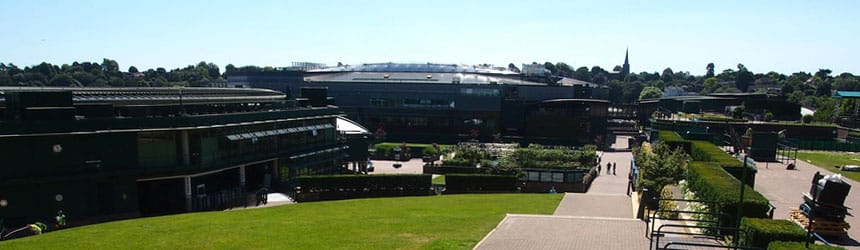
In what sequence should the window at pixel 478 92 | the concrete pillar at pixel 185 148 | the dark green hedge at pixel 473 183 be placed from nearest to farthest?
the concrete pillar at pixel 185 148, the dark green hedge at pixel 473 183, the window at pixel 478 92

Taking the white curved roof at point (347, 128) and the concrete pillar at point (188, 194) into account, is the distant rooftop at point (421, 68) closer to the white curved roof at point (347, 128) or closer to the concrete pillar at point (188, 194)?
the white curved roof at point (347, 128)

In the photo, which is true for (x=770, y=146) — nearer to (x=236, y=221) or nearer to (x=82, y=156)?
(x=236, y=221)

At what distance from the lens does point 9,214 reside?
2491 centimetres

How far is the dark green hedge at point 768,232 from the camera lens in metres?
12.6

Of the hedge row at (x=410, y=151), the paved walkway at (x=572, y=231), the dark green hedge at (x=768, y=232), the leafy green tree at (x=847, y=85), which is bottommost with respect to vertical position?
the hedge row at (x=410, y=151)

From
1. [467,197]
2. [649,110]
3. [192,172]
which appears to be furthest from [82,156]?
[649,110]

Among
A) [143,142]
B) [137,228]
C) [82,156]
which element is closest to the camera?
[137,228]

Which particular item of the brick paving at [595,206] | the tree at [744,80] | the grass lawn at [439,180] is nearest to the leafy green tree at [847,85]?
the tree at [744,80]

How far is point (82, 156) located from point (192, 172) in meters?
5.41

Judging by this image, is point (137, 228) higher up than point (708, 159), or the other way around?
point (708, 159)

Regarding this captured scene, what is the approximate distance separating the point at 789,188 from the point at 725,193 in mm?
17646

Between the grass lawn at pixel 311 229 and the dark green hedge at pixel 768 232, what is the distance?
7.17 meters

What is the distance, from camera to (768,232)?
12672 mm

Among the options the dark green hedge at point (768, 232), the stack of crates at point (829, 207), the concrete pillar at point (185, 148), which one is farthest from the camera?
the concrete pillar at point (185, 148)
